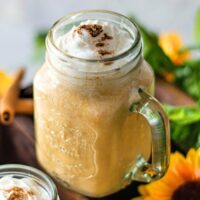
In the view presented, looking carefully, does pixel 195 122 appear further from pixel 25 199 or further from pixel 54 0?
pixel 54 0

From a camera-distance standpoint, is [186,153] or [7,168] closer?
[7,168]

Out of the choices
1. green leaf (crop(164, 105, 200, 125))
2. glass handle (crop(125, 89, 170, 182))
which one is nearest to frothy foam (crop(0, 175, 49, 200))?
glass handle (crop(125, 89, 170, 182))

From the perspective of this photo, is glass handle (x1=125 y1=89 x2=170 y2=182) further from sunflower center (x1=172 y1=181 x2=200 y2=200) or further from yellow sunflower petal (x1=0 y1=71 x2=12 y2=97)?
yellow sunflower petal (x1=0 y1=71 x2=12 y2=97)

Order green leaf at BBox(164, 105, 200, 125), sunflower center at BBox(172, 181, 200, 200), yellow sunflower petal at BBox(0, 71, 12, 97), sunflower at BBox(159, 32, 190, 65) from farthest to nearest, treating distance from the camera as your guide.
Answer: sunflower at BBox(159, 32, 190, 65), yellow sunflower petal at BBox(0, 71, 12, 97), green leaf at BBox(164, 105, 200, 125), sunflower center at BBox(172, 181, 200, 200)

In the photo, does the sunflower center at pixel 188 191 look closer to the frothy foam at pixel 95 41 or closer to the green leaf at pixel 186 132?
the green leaf at pixel 186 132

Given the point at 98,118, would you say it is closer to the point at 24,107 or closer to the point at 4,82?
the point at 24,107

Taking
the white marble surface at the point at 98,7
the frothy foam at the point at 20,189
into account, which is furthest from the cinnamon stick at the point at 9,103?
the white marble surface at the point at 98,7

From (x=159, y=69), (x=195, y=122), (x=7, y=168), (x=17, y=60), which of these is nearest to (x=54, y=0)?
(x=17, y=60)
